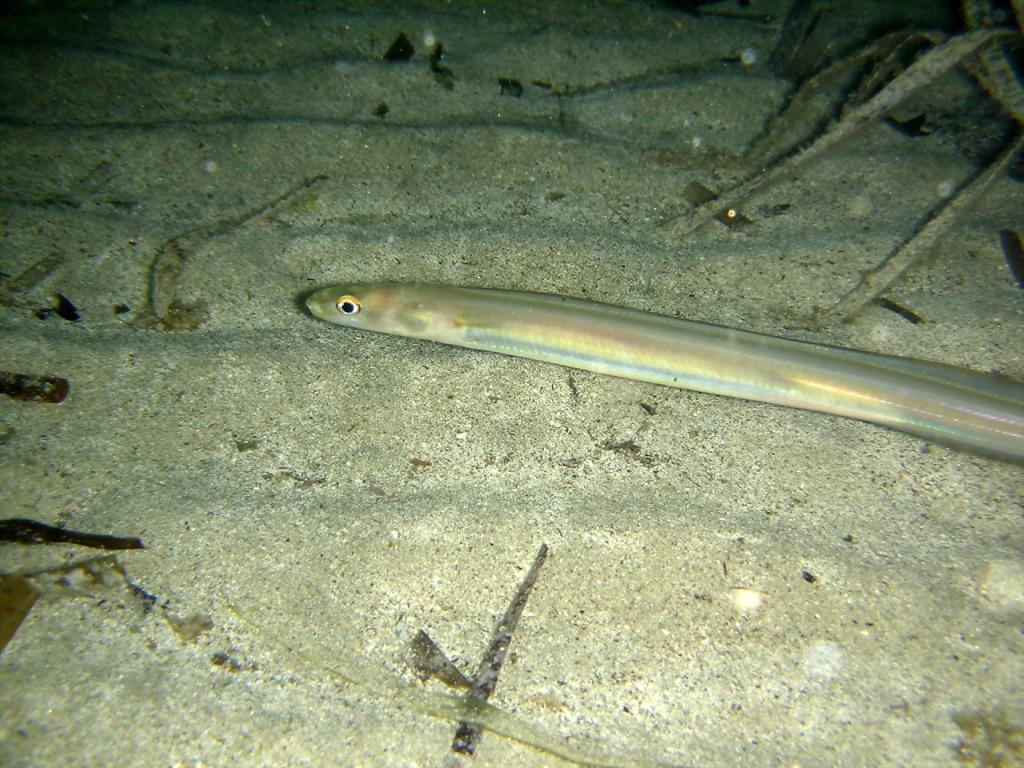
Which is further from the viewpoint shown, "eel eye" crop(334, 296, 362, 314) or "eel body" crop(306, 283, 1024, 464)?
"eel eye" crop(334, 296, 362, 314)

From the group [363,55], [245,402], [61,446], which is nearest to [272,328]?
[245,402]

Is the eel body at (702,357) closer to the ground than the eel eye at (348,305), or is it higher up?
higher up

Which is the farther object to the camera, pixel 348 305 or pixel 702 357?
pixel 348 305

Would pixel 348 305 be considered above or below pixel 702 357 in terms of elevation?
below

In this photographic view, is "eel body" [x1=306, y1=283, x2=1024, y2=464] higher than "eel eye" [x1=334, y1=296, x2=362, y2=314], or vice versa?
"eel body" [x1=306, y1=283, x2=1024, y2=464]

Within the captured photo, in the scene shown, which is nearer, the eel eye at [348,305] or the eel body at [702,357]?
the eel body at [702,357]

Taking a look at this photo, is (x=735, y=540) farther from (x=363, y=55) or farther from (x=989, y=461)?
(x=363, y=55)
